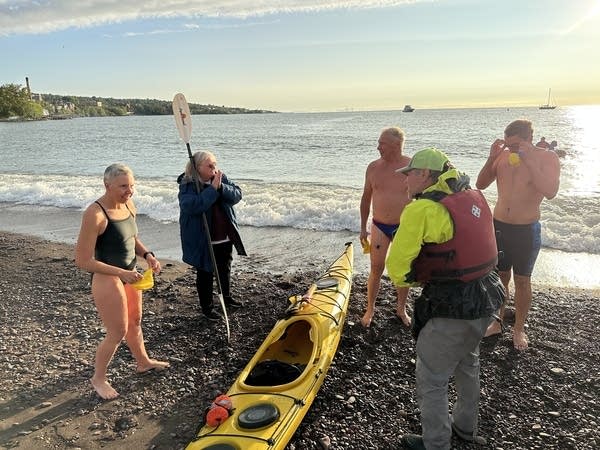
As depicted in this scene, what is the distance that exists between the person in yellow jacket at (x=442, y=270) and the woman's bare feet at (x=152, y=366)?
2.55 m

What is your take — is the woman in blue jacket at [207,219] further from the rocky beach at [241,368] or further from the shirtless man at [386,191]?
the shirtless man at [386,191]

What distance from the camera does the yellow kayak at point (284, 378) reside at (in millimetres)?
3066

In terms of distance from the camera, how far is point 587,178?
51.4 feet

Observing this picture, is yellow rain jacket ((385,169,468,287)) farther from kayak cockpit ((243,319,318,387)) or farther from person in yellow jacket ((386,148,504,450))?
kayak cockpit ((243,319,318,387))

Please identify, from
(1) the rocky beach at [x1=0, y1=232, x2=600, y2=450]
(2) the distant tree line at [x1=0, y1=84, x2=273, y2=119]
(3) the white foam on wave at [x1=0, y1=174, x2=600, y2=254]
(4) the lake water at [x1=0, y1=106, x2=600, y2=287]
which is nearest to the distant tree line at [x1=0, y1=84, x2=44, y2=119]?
(2) the distant tree line at [x1=0, y1=84, x2=273, y2=119]

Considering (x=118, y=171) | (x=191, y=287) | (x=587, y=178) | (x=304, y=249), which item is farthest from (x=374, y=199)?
(x=587, y=178)

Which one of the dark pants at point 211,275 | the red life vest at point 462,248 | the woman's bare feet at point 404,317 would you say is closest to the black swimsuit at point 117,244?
the dark pants at point 211,275

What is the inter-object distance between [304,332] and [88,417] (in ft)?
6.73

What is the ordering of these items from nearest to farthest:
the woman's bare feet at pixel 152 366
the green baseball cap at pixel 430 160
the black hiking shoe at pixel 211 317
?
the green baseball cap at pixel 430 160
the woman's bare feet at pixel 152 366
the black hiking shoe at pixel 211 317

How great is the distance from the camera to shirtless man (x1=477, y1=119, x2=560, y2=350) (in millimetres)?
4184

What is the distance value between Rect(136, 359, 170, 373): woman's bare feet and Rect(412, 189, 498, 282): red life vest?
2.81 meters

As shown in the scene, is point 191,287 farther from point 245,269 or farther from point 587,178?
point 587,178

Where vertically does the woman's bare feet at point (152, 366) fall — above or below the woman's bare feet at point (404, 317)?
below

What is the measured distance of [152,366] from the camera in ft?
14.5
